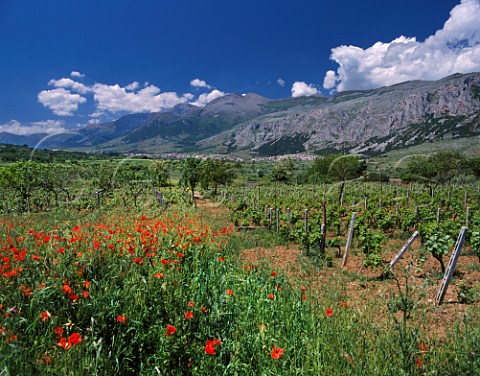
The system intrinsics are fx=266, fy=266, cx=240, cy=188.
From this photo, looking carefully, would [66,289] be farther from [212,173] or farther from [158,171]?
[158,171]

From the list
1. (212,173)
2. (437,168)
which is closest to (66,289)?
(212,173)

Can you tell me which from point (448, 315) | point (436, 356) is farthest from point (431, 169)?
point (436, 356)

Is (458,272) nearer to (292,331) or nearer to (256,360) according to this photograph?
(292,331)

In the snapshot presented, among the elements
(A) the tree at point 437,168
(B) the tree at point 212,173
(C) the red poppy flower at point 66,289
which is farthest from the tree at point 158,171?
(C) the red poppy flower at point 66,289

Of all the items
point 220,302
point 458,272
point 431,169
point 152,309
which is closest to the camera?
point 152,309

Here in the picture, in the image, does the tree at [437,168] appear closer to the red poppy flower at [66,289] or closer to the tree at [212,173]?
the tree at [212,173]

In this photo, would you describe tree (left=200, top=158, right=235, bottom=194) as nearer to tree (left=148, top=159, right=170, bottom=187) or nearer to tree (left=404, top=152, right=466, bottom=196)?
tree (left=148, top=159, right=170, bottom=187)

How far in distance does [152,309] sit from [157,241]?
204cm

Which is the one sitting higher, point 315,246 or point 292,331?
point 292,331

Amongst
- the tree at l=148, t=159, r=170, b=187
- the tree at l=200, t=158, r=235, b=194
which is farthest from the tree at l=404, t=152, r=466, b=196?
the tree at l=148, t=159, r=170, b=187

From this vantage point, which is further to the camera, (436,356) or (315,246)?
(315,246)

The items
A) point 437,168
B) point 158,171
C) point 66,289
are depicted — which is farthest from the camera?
point 158,171

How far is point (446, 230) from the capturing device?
31.5 ft

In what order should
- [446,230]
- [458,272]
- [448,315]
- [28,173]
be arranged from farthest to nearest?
[28,173] → [446,230] → [458,272] → [448,315]
